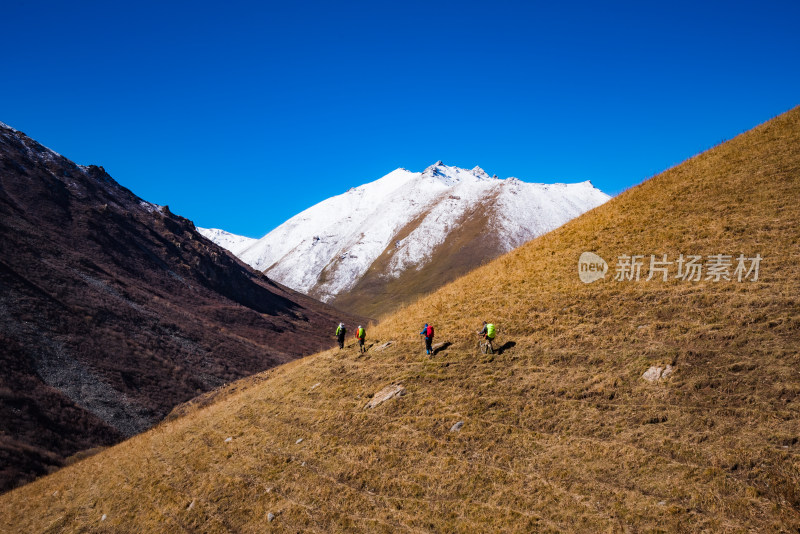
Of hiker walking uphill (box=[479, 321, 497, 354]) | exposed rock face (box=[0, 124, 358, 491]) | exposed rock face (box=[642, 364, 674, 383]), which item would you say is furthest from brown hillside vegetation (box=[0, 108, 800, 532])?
exposed rock face (box=[0, 124, 358, 491])

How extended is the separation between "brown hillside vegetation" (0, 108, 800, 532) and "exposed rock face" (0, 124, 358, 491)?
16.5m

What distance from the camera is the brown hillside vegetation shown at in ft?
36.2

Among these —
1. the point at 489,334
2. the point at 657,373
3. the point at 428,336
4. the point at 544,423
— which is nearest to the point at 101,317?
the point at 428,336

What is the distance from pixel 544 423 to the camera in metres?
14.4

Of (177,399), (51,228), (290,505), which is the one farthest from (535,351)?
(51,228)

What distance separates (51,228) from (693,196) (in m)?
98.6

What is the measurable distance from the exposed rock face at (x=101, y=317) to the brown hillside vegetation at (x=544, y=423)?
16.5 m

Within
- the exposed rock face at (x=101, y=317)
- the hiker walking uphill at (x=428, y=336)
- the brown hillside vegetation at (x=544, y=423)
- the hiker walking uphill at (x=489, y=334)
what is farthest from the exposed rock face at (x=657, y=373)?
the exposed rock face at (x=101, y=317)

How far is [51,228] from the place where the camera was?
263ft

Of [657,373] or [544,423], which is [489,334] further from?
[657,373]

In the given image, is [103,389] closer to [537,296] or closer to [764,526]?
[537,296]

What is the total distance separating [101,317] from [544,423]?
64.7 metres

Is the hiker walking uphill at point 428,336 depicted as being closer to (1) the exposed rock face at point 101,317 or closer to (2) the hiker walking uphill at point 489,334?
(2) the hiker walking uphill at point 489,334

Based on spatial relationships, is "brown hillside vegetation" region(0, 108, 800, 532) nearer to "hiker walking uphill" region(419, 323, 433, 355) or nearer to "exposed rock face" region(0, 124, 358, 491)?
"hiker walking uphill" region(419, 323, 433, 355)
